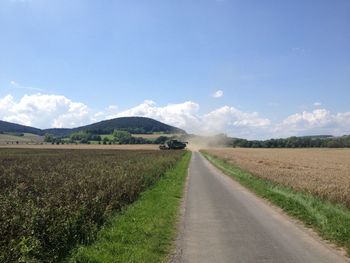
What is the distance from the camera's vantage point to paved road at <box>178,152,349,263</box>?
9969 millimetres

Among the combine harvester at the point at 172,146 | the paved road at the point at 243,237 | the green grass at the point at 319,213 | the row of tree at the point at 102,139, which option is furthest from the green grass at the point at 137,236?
the row of tree at the point at 102,139

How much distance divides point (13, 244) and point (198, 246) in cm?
467

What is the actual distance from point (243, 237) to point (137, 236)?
2.88 m

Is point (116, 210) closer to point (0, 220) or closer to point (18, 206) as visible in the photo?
point (18, 206)

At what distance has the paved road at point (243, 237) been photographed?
32.7 feet

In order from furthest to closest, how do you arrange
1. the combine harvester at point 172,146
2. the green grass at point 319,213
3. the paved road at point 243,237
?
the combine harvester at point 172,146, the green grass at point 319,213, the paved road at point 243,237

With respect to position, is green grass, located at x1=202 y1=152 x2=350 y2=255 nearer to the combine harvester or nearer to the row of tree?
the combine harvester

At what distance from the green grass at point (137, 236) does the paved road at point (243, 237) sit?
0.54 m

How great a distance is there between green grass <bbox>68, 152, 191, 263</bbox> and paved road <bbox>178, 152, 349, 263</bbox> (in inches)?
21.2

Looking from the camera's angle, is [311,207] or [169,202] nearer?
[311,207]

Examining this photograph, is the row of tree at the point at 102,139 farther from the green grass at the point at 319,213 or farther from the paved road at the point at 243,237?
the paved road at the point at 243,237

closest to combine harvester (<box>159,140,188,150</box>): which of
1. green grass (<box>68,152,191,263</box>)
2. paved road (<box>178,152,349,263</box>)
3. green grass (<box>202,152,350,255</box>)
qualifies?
green grass (<box>202,152,350,255</box>)

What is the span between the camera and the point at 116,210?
52.8ft

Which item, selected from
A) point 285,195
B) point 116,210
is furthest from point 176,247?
point 285,195
